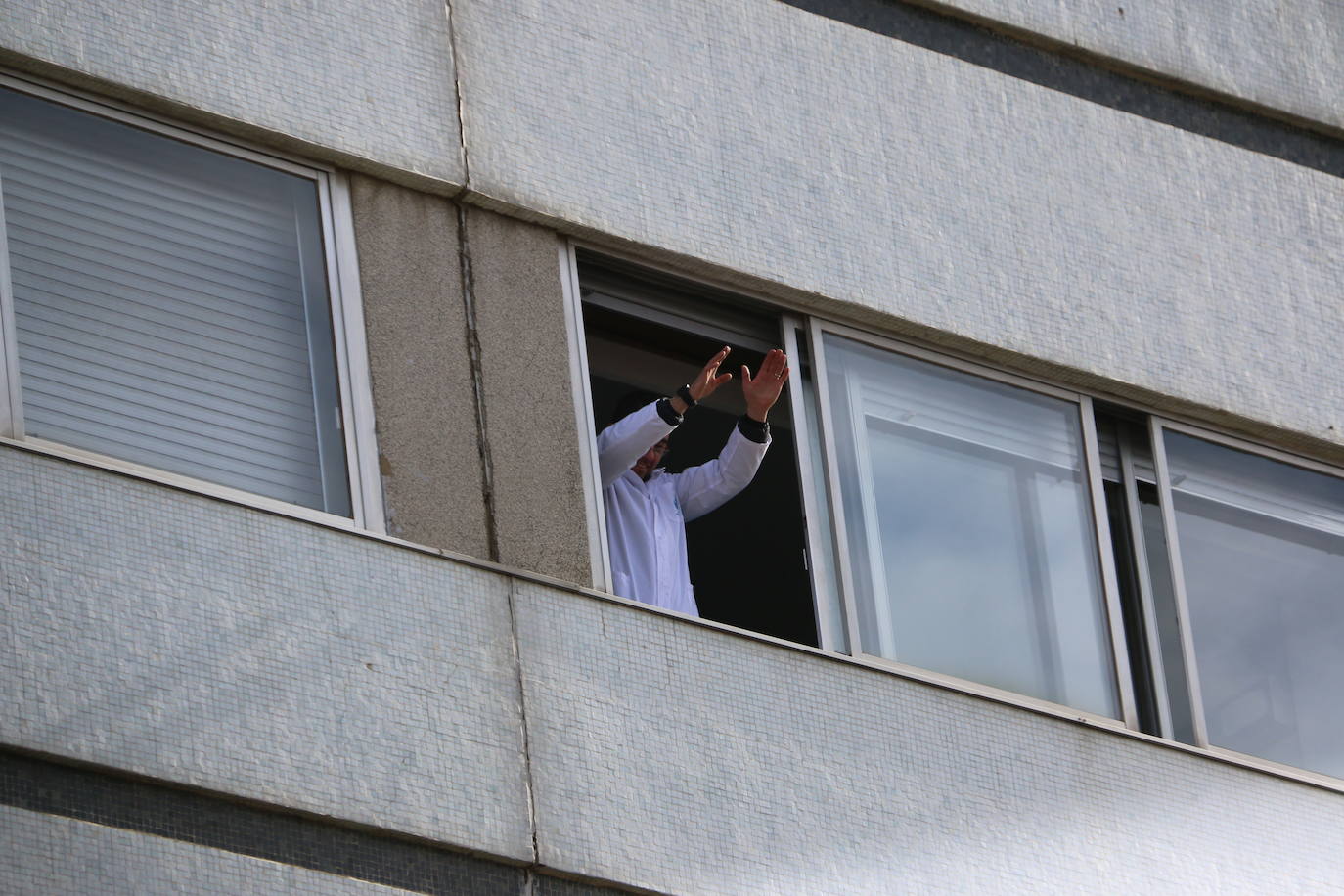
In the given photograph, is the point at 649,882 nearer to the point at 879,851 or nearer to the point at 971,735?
the point at 879,851

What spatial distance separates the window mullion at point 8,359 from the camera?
7.06m

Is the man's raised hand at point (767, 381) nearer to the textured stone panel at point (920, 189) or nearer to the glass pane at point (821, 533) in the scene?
the glass pane at point (821, 533)

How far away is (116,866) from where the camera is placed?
652 cm

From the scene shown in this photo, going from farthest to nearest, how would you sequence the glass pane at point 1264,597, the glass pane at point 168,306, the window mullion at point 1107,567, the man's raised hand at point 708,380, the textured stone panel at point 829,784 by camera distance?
the glass pane at point 1264,597 < the window mullion at point 1107,567 < the man's raised hand at point 708,380 < the textured stone panel at point 829,784 < the glass pane at point 168,306

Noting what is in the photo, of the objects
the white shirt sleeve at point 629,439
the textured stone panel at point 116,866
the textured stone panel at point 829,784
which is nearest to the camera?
the textured stone panel at point 116,866

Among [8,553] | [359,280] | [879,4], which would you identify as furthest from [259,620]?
[879,4]

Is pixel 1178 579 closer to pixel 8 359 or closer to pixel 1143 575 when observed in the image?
pixel 1143 575

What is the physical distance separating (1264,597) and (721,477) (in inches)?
89.1

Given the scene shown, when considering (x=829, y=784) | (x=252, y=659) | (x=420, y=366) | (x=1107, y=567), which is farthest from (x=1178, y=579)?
(x=252, y=659)

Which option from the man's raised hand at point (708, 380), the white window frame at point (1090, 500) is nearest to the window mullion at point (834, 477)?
the white window frame at point (1090, 500)

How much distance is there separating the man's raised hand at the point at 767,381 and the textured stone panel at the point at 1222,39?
6.13 feet

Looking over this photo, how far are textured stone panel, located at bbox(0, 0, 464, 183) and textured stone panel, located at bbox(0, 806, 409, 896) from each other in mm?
2420

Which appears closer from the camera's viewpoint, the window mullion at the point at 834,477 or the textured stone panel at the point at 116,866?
the textured stone panel at the point at 116,866

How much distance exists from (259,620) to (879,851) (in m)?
2.19
